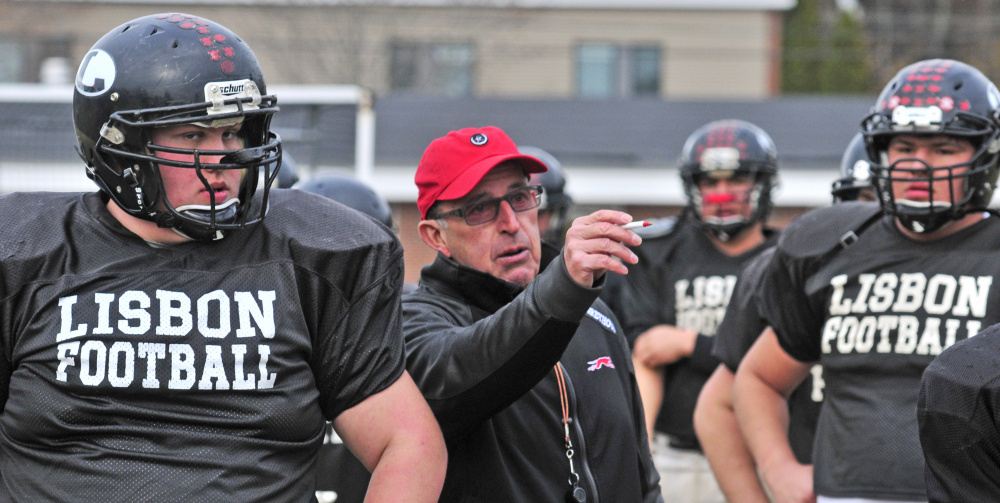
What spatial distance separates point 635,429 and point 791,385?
850 millimetres

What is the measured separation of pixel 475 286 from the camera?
10.4 ft

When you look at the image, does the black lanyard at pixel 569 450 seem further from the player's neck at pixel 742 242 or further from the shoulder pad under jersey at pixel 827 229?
the player's neck at pixel 742 242

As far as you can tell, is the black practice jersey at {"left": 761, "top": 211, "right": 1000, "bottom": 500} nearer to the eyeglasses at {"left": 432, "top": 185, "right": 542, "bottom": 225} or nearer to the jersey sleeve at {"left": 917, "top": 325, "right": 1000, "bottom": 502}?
the jersey sleeve at {"left": 917, "top": 325, "right": 1000, "bottom": 502}

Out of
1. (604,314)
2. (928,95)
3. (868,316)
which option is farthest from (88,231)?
(928,95)

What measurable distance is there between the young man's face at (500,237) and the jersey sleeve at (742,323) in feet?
3.68

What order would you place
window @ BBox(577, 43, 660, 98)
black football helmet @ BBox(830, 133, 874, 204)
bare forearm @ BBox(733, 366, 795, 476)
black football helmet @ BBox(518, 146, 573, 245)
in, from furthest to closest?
window @ BBox(577, 43, 660, 98), black football helmet @ BBox(518, 146, 573, 245), black football helmet @ BBox(830, 133, 874, 204), bare forearm @ BBox(733, 366, 795, 476)

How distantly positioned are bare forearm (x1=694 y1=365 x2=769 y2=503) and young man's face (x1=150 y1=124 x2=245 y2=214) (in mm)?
2260

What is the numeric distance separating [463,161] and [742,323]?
1412mm

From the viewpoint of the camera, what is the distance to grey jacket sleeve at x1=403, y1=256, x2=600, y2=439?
99.7 inches

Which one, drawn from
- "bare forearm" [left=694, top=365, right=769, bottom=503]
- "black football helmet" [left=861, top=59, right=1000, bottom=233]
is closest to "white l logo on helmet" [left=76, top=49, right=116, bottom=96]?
"black football helmet" [left=861, top=59, right=1000, bottom=233]

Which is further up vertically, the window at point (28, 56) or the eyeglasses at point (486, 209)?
the eyeglasses at point (486, 209)

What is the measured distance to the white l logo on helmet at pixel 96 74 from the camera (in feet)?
8.59

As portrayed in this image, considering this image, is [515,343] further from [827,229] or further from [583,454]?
[827,229]

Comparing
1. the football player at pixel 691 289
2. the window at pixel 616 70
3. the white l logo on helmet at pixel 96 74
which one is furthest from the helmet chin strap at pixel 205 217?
the window at pixel 616 70
